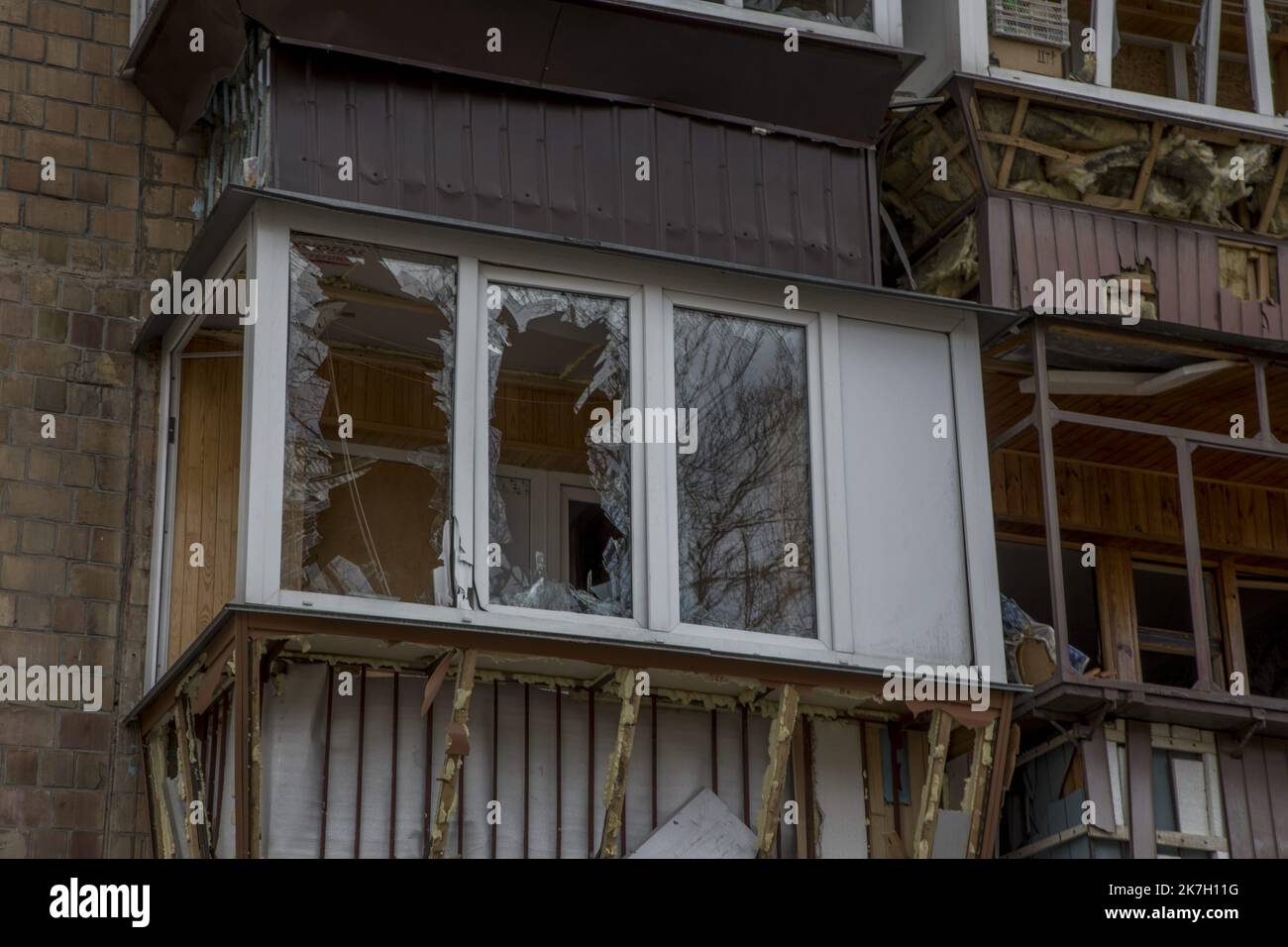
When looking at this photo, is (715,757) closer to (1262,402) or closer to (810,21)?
(1262,402)

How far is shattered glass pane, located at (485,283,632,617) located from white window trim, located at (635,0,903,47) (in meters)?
1.92

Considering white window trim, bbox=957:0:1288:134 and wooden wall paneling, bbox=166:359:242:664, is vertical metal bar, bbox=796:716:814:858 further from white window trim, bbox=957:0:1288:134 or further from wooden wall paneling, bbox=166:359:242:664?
white window trim, bbox=957:0:1288:134

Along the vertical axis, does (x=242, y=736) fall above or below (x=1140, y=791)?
above

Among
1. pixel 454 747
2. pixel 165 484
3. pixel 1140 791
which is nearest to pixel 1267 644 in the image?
pixel 1140 791

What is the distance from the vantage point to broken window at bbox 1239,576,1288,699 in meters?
18.0

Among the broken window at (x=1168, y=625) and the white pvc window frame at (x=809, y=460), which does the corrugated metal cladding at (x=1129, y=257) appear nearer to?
the white pvc window frame at (x=809, y=460)

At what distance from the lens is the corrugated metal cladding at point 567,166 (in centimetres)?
1349

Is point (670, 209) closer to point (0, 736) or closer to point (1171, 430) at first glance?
point (1171, 430)

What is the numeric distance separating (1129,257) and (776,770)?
4390 mm

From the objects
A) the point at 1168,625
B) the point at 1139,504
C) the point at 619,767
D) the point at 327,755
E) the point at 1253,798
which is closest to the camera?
the point at 327,755

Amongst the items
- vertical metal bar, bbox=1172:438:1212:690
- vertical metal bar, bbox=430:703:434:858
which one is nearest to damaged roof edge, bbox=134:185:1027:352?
vertical metal bar, bbox=1172:438:1212:690

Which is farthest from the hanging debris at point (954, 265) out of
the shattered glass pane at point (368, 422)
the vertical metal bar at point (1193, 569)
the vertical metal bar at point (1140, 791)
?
the shattered glass pane at point (368, 422)

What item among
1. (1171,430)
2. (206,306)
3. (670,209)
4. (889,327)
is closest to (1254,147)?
(1171,430)

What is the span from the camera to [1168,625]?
1830cm
